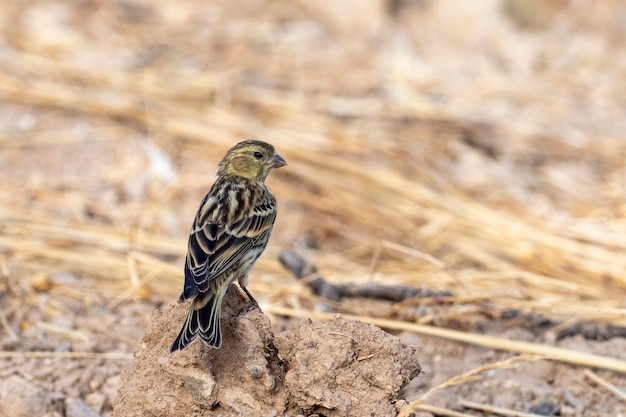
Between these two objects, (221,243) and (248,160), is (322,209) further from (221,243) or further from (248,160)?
(221,243)

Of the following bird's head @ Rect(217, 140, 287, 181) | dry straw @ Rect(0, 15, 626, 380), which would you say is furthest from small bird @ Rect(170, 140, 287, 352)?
dry straw @ Rect(0, 15, 626, 380)

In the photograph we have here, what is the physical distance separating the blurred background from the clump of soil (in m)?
1.00

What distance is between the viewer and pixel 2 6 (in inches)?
412

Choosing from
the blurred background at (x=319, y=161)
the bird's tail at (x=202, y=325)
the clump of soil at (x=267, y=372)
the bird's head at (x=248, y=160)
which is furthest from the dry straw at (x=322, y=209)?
the bird's tail at (x=202, y=325)

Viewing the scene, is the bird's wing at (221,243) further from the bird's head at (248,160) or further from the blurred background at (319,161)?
the blurred background at (319,161)

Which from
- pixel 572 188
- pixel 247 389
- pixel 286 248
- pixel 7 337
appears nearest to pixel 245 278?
pixel 247 389

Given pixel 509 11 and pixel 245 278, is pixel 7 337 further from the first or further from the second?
pixel 509 11

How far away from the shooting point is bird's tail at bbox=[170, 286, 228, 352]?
10.7ft

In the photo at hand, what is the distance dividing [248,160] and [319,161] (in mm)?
3122

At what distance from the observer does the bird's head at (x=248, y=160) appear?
4.75 meters

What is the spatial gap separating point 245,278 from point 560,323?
2.12 meters

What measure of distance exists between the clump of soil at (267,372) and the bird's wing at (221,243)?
145 mm

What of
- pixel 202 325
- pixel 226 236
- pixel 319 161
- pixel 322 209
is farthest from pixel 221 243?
pixel 319 161

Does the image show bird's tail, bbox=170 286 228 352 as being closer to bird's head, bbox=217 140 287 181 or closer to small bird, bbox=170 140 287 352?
small bird, bbox=170 140 287 352
